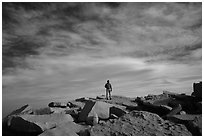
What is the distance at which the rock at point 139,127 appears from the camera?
6.22 metres

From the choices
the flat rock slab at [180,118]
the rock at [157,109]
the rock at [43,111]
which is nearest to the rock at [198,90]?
the rock at [157,109]

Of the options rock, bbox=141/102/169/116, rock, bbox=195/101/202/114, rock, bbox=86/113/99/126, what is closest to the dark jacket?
rock, bbox=141/102/169/116

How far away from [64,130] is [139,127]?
7.35 ft

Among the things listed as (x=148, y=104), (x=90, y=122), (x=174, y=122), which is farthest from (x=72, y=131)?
(x=148, y=104)

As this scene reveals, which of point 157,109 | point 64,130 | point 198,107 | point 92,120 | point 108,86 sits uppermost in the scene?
point 108,86

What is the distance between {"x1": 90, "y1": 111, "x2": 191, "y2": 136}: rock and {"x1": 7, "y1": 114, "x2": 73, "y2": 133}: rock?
1.35 m

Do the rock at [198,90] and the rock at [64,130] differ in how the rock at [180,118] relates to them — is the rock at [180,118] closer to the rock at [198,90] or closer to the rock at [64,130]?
the rock at [198,90]

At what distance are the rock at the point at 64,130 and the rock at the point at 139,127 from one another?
529 millimetres

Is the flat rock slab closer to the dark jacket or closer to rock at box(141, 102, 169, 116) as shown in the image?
rock at box(141, 102, 169, 116)

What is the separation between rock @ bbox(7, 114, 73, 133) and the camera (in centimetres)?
659

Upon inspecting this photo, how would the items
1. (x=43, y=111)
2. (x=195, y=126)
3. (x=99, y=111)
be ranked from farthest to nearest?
(x=43, y=111)
(x=99, y=111)
(x=195, y=126)

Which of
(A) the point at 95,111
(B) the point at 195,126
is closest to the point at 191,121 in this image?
(B) the point at 195,126

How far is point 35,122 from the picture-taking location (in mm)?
6680

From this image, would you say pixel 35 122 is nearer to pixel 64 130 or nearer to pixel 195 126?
pixel 64 130
